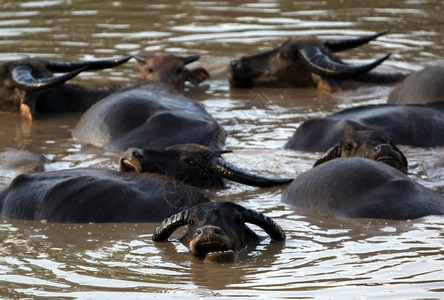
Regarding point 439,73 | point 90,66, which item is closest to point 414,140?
point 439,73

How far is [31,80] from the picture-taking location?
11.9 m

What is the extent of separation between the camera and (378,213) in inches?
280

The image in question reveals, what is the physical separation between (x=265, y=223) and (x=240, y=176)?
1.77 meters

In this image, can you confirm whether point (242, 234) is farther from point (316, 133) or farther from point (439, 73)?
point (439, 73)

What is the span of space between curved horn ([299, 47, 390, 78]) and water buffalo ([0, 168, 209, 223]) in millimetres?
5281

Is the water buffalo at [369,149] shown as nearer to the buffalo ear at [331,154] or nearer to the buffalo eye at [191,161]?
the buffalo ear at [331,154]

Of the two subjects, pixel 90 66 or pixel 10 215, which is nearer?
pixel 10 215

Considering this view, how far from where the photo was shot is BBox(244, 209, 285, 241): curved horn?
21.4 ft

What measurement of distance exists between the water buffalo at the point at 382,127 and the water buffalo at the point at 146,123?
2.95ft

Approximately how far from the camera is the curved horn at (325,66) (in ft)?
41.1

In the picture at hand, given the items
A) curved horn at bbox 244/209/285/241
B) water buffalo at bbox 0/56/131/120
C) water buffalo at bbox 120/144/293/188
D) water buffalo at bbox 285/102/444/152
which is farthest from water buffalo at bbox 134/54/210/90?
curved horn at bbox 244/209/285/241

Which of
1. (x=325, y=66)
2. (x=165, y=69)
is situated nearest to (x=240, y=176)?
(x=325, y=66)

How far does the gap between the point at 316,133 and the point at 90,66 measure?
373 centimetres

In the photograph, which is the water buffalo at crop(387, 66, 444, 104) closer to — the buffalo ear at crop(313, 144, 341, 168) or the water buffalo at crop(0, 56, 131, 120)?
the buffalo ear at crop(313, 144, 341, 168)
